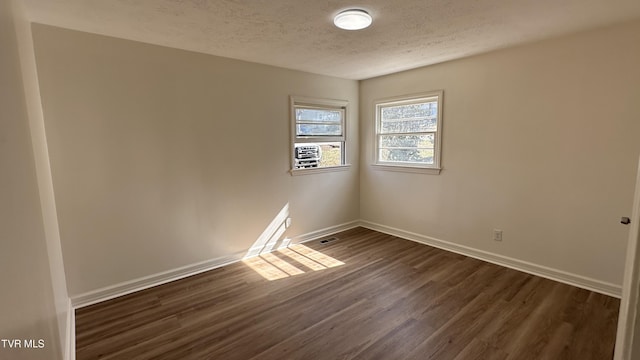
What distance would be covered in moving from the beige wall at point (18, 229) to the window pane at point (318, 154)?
293 centimetres

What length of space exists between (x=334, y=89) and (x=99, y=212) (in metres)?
3.17

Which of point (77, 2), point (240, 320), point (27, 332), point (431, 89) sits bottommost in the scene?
point (240, 320)

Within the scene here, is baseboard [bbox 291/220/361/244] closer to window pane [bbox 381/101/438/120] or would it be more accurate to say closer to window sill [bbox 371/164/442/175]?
window sill [bbox 371/164/442/175]

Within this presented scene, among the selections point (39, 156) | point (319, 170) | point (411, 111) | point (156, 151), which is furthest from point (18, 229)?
point (411, 111)

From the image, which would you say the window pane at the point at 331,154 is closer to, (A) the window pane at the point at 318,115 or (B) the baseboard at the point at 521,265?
(A) the window pane at the point at 318,115

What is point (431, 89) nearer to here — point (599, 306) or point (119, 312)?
point (599, 306)

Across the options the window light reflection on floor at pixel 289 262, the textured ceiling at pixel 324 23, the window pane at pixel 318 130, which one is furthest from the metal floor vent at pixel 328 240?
the textured ceiling at pixel 324 23

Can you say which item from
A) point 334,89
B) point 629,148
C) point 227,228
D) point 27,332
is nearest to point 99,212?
point 227,228

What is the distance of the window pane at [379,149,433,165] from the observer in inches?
158

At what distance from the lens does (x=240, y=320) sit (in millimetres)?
2428

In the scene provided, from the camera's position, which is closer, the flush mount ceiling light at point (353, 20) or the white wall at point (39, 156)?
the white wall at point (39, 156)

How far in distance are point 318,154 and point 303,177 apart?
1.44 feet

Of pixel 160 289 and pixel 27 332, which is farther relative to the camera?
pixel 160 289

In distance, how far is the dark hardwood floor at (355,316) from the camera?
2080 mm
